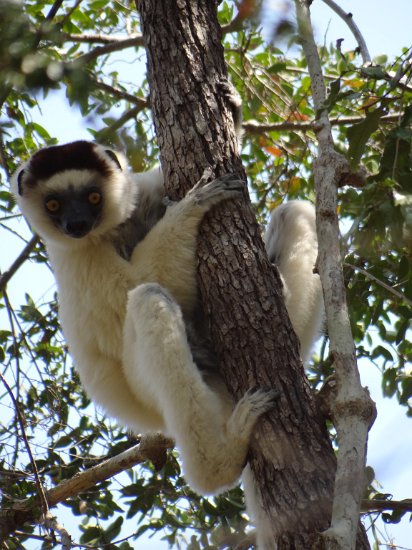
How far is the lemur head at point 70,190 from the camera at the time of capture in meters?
5.00

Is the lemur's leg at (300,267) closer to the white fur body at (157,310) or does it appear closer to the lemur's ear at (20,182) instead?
the white fur body at (157,310)

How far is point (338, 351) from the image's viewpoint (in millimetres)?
3182

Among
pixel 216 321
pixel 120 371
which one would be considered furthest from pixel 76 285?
pixel 216 321

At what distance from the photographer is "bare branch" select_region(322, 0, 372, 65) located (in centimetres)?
420

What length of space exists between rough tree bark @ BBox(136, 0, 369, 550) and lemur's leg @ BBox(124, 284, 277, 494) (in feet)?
0.64

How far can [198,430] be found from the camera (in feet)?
12.9

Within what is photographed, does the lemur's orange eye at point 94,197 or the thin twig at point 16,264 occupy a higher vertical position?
the lemur's orange eye at point 94,197

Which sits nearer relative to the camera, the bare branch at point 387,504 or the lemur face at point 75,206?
the bare branch at point 387,504

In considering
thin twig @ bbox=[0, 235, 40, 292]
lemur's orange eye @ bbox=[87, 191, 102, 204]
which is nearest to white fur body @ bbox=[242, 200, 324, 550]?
lemur's orange eye @ bbox=[87, 191, 102, 204]

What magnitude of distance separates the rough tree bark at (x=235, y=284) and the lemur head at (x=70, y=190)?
27.1 inches

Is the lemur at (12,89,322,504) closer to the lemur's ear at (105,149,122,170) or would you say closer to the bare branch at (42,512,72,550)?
the lemur's ear at (105,149,122,170)

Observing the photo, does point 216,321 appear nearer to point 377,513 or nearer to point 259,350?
point 259,350

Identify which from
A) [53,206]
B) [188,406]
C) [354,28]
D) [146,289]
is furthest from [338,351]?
[53,206]

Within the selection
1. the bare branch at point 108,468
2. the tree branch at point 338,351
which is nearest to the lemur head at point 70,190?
the bare branch at point 108,468
